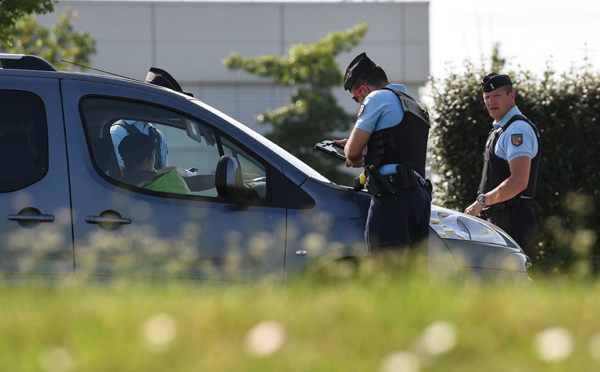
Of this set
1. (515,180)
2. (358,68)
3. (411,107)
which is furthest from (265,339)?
(515,180)

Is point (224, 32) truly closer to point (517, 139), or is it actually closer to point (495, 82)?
point (495, 82)

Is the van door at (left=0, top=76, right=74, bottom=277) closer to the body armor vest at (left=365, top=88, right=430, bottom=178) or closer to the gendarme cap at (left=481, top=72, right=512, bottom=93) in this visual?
the body armor vest at (left=365, top=88, right=430, bottom=178)

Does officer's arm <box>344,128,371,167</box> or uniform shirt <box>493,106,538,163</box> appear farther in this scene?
uniform shirt <box>493,106,538,163</box>

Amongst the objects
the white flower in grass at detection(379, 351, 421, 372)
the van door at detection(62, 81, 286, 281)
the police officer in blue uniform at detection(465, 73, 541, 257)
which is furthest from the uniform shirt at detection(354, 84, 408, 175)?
the white flower in grass at detection(379, 351, 421, 372)

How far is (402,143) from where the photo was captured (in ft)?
15.7

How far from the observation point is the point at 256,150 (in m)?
4.34

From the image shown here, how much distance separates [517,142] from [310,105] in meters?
18.4

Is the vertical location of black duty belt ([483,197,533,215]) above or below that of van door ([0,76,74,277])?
below

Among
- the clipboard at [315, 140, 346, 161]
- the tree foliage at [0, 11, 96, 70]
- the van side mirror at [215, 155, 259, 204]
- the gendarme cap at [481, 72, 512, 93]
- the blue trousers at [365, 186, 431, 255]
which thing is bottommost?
the blue trousers at [365, 186, 431, 255]

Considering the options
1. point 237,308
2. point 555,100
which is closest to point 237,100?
point 555,100

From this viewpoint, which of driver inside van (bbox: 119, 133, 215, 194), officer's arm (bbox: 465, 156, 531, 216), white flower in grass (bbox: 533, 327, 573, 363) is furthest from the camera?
officer's arm (bbox: 465, 156, 531, 216)

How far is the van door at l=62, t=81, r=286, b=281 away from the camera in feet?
13.0

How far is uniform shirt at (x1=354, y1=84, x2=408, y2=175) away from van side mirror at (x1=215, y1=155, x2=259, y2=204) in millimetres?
944

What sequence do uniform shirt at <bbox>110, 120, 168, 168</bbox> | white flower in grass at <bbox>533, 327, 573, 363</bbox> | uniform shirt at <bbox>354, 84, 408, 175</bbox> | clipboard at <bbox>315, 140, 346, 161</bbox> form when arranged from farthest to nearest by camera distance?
clipboard at <bbox>315, 140, 346, 161</bbox> → uniform shirt at <bbox>354, 84, 408, 175</bbox> → uniform shirt at <bbox>110, 120, 168, 168</bbox> → white flower in grass at <bbox>533, 327, 573, 363</bbox>
